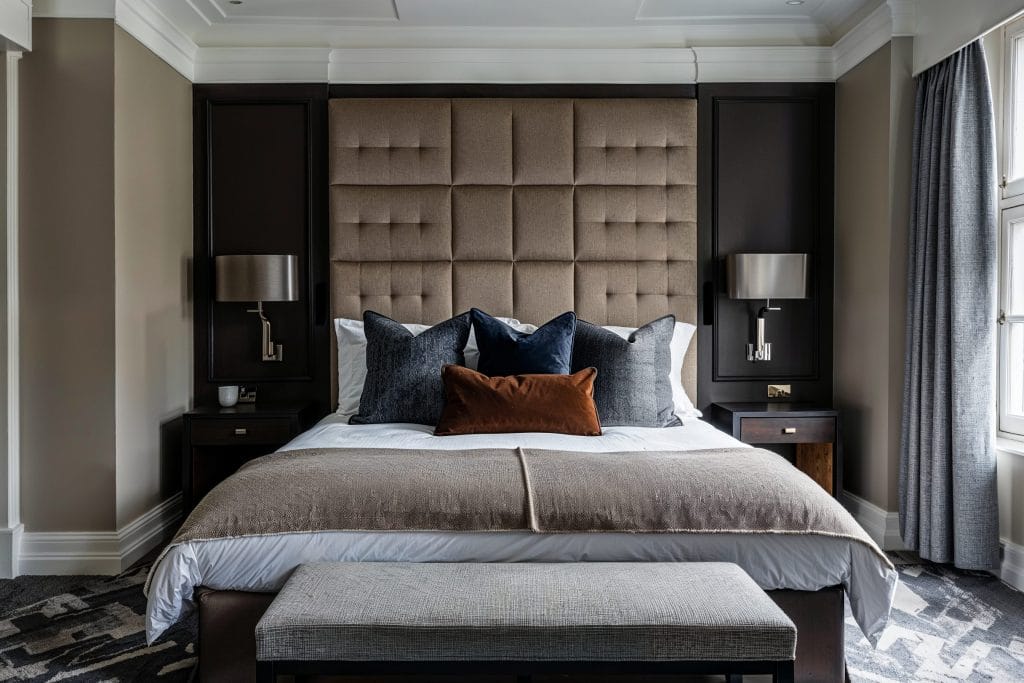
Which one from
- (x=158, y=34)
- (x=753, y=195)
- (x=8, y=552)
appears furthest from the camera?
(x=753, y=195)

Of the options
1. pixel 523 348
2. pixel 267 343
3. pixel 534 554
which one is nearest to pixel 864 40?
pixel 523 348

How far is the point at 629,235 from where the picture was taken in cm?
417

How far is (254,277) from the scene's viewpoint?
386 centimetres

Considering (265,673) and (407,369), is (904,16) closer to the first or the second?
(407,369)

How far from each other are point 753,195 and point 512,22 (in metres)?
1.60

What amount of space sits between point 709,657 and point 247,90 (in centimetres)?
368

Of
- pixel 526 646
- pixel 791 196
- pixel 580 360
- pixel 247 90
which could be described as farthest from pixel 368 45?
pixel 526 646

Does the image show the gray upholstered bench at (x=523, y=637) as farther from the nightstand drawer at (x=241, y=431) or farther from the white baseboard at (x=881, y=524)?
the white baseboard at (x=881, y=524)

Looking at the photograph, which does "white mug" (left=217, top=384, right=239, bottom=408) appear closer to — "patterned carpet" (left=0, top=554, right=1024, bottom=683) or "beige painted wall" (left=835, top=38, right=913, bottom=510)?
"patterned carpet" (left=0, top=554, right=1024, bottom=683)

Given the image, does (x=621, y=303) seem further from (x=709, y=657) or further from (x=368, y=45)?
(x=709, y=657)

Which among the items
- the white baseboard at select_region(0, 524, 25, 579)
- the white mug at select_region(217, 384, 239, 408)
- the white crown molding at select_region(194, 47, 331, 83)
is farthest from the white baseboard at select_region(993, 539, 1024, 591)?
the white baseboard at select_region(0, 524, 25, 579)

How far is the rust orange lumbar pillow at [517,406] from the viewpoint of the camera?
10.4ft

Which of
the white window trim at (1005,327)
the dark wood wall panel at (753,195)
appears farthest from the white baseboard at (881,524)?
the dark wood wall panel at (753,195)

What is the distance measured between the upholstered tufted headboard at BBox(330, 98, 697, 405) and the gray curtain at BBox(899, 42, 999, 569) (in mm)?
1138
